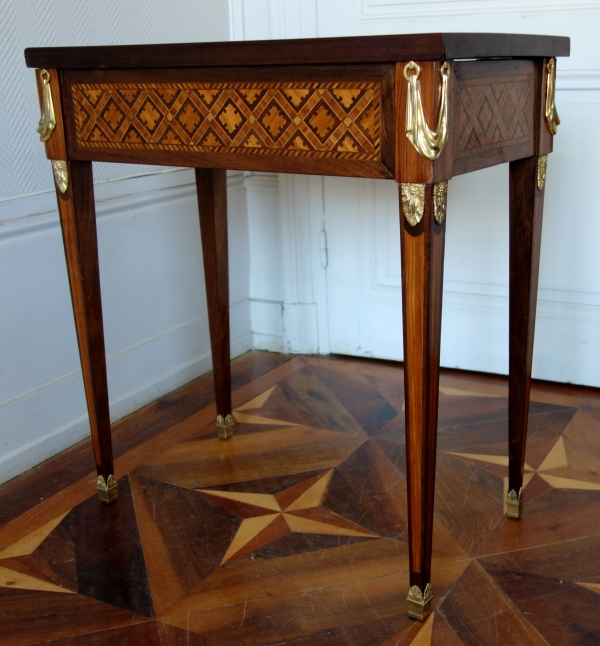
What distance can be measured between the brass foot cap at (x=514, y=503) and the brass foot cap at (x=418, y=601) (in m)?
0.31

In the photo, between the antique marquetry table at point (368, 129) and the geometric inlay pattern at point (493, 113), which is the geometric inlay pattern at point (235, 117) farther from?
the geometric inlay pattern at point (493, 113)

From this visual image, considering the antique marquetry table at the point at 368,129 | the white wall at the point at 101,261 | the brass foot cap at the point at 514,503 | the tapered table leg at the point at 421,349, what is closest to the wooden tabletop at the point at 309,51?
the antique marquetry table at the point at 368,129

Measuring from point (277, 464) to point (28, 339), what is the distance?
565 mm

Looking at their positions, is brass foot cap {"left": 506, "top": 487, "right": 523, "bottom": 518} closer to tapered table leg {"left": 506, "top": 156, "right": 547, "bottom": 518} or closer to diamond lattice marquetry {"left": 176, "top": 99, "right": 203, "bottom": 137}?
tapered table leg {"left": 506, "top": 156, "right": 547, "bottom": 518}

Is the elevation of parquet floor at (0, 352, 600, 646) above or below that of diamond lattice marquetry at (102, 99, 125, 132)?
below

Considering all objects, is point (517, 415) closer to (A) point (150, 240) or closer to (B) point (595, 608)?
(B) point (595, 608)

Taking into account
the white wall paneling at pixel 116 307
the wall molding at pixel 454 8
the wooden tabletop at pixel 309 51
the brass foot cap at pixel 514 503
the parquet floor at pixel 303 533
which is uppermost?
the wall molding at pixel 454 8

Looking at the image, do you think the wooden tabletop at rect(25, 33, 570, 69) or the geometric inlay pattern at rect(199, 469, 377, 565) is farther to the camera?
the geometric inlay pattern at rect(199, 469, 377, 565)

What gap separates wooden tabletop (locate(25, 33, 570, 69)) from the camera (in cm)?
89

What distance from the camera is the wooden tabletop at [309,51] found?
888 millimetres

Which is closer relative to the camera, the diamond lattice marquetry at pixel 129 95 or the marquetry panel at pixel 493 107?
the marquetry panel at pixel 493 107

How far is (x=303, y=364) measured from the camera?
7.06 feet

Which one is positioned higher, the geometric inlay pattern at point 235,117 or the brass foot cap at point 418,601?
the geometric inlay pattern at point 235,117

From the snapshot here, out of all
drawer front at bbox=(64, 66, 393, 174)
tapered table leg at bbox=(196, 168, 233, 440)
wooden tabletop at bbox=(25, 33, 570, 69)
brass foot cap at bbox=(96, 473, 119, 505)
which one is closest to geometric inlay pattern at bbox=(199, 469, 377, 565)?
brass foot cap at bbox=(96, 473, 119, 505)
